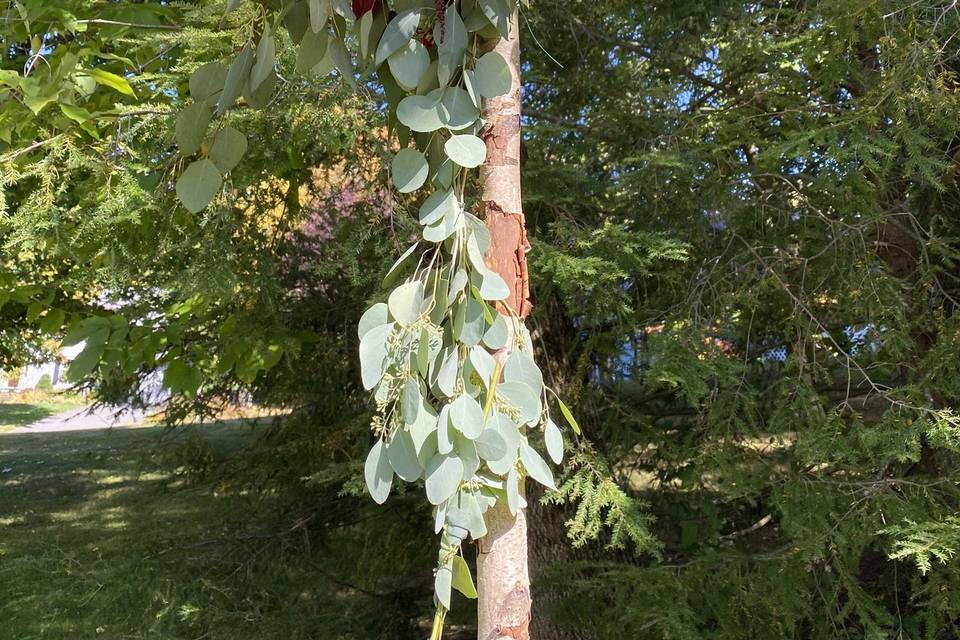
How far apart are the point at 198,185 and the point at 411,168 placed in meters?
0.32

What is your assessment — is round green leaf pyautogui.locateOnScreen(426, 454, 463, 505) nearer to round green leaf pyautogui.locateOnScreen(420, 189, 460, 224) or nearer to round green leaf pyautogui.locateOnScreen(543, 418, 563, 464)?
round green leaf pyautogui.locateOnScreen(543, 418, 563, 464)

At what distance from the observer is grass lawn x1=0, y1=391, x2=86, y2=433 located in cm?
1627

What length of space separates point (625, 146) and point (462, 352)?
2563 millimetres

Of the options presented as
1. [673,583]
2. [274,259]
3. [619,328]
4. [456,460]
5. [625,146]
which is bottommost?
[673,583]

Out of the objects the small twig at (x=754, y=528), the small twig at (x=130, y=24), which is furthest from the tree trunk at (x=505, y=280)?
the small twig at (x=754, y=528)

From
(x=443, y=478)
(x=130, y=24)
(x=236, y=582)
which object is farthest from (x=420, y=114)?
(x=236, y=582)

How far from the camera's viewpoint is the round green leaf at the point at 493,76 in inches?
41.2

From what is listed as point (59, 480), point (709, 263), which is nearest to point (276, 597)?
point (709, 263)

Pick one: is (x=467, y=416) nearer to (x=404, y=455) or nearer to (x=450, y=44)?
(x=404, y=455)

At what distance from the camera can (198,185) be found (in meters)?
1.14

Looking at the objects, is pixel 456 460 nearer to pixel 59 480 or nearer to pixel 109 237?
pixel 109 237

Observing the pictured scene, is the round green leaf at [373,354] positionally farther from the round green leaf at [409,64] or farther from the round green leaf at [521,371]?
the round green leaf at [409,64]

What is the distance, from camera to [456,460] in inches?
41.1

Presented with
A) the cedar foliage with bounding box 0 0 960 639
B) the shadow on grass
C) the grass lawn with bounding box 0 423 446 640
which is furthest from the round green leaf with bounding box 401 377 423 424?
the shadow on grass
